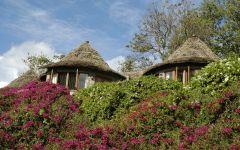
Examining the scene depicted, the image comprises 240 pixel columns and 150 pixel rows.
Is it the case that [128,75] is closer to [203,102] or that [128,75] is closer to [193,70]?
[193,70]

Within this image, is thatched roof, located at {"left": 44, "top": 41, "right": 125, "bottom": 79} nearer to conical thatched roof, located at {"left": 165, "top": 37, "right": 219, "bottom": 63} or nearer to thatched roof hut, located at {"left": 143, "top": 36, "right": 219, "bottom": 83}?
thatched roof hut, located at {"left": 143, "top": 36, "right": 219, "bottom": 83}

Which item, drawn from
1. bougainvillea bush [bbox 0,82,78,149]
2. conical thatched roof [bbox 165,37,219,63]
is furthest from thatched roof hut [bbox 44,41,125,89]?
bougainvillea bush [bbox 0,82,78,149]

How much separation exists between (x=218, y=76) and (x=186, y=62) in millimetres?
15684

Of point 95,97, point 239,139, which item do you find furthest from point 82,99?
point 239,139

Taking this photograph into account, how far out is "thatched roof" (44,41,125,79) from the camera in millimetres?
35219

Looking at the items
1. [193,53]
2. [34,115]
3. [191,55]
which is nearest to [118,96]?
[34,115]

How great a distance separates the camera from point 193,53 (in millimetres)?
33969

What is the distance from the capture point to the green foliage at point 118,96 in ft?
60.9

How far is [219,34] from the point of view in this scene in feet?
157

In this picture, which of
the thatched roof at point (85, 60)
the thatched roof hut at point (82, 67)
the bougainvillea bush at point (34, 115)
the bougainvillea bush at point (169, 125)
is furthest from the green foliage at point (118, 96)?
the thatched roof hut at point (82, 67)

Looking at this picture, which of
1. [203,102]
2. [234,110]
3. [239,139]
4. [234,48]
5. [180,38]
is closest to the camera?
[239,139]

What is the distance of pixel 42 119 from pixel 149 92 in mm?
4850

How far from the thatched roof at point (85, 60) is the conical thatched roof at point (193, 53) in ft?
18.4

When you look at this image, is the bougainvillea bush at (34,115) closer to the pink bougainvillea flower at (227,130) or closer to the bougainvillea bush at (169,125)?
the bougainvillea bush at (169,125)
